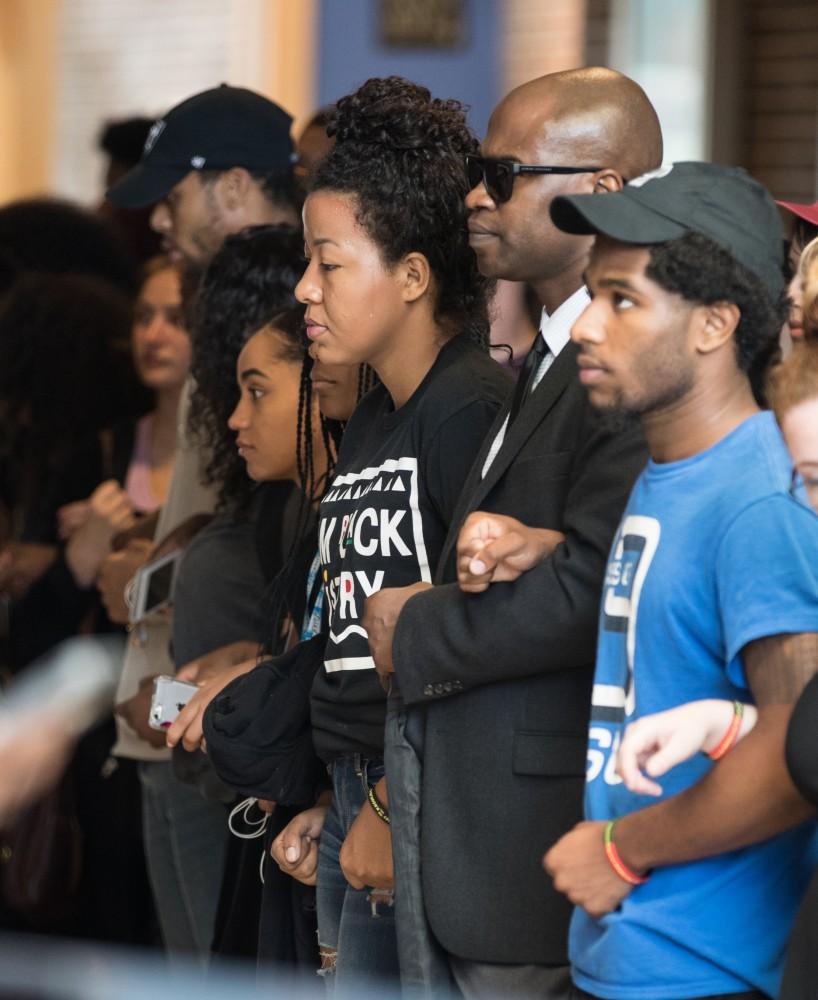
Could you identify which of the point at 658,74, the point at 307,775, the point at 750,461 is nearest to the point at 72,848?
the point at 307,775

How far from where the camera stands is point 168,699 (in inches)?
126

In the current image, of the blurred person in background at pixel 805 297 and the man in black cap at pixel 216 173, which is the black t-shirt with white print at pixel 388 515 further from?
the man in black cap at pixel 216 173

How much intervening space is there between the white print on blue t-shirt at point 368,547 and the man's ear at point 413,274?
10.5 inches

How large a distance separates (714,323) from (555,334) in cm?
40

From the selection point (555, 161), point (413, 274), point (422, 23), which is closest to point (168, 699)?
point (413, 274)

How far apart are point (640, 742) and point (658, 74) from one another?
488 cm

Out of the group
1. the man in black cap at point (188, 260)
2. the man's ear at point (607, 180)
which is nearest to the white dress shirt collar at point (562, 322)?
the man's ear at point (607, 180)

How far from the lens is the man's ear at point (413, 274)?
264 centimetres

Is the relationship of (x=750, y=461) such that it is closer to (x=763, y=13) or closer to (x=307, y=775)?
(x=307, y=775)

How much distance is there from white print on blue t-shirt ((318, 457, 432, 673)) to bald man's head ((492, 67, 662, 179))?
51 cm

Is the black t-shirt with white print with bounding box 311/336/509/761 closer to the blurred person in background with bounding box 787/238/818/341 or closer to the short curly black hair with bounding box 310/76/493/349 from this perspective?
the short curly black hair with bounding box 310/76/493/349

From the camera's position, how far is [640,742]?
6.11 ft

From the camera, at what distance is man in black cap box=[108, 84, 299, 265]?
4.02 metres

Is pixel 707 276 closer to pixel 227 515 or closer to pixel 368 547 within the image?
pixel 368 547
